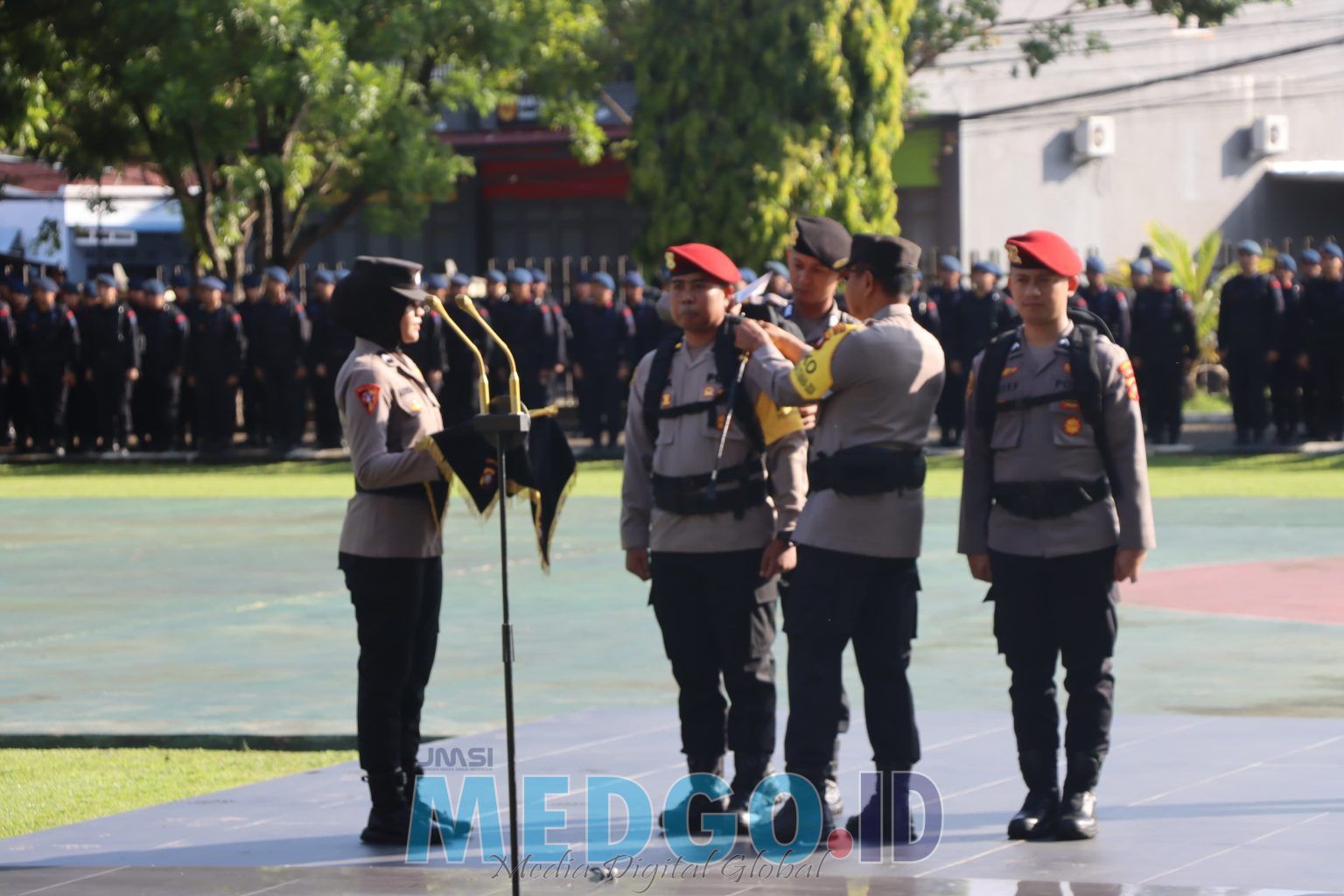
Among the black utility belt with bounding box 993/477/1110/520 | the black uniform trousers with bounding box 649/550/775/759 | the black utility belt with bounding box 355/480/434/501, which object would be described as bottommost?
the black uniform trousers with bounding box 649/550/775/759

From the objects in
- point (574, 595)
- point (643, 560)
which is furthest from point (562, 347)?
point (643, 560)

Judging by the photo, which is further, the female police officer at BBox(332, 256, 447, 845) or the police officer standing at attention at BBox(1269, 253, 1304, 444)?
the police officer standing at attention at BBox(1269, 253, 1304, 444)

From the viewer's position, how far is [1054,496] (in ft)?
21.8

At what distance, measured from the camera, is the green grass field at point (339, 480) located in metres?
18.9

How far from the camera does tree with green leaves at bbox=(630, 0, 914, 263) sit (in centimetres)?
2644

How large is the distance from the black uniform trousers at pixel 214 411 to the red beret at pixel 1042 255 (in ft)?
61.3

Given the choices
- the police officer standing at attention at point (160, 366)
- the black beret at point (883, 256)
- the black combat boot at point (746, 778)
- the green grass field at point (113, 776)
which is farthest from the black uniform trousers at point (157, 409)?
the black beret at point (883, 256)

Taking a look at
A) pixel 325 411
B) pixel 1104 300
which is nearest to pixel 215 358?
pixel 325 411

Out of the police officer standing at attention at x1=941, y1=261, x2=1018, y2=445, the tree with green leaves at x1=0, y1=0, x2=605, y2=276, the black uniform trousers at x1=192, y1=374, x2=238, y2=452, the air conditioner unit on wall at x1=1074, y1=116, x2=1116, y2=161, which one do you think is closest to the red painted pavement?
the police officer standing at attention at x1=941, y1=261, x2=1018, y2=445

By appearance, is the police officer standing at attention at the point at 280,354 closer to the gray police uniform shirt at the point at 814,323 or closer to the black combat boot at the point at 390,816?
the gray police uniform shirt at the point at 814,323

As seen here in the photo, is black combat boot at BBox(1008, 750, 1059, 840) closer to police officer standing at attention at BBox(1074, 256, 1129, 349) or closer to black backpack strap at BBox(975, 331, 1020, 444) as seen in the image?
black backpack strap at BBox(975, 331, 1020, 444)

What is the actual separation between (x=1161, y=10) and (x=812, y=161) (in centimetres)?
825

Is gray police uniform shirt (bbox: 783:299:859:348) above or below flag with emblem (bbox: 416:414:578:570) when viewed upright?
above

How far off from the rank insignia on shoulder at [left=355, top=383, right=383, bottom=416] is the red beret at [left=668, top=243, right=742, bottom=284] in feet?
3.30
